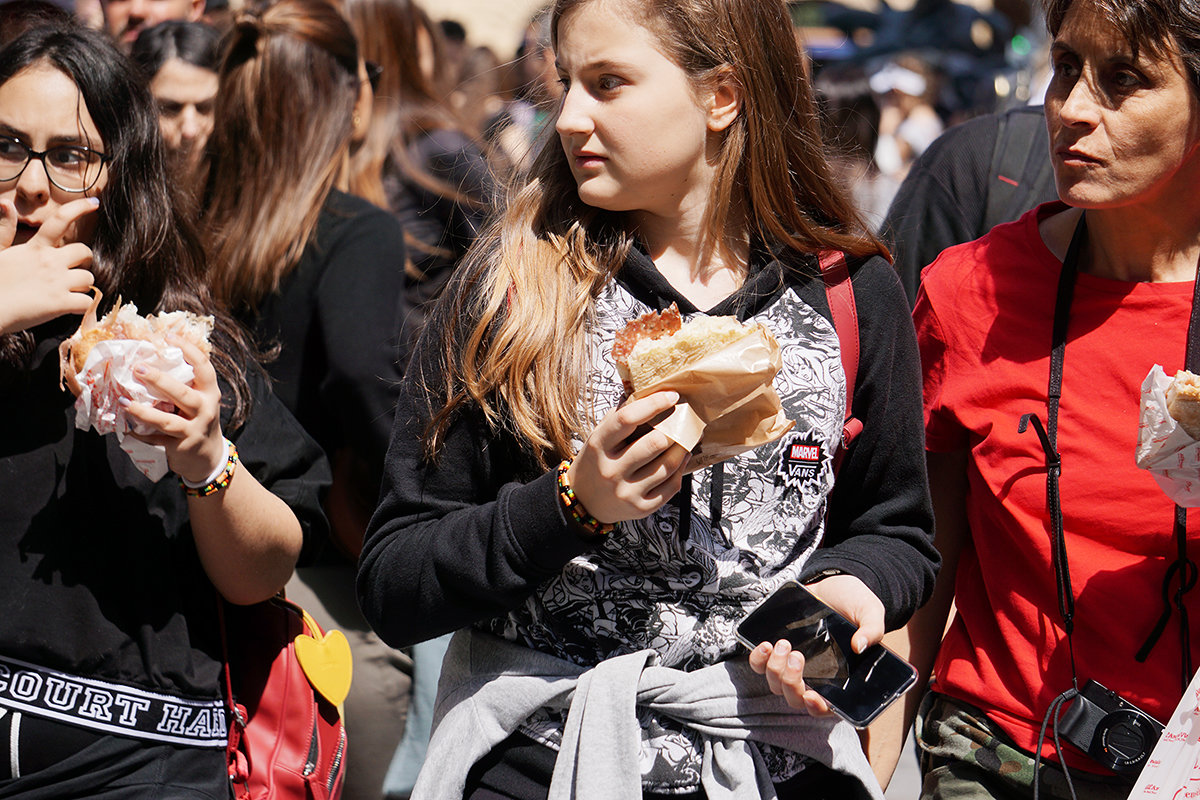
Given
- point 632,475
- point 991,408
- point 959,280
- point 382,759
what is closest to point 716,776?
point 632,475

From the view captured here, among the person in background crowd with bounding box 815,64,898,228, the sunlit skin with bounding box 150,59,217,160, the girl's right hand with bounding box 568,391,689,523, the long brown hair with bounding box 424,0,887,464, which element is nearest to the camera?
the girl's right hand with bounding box 568,391,689,523

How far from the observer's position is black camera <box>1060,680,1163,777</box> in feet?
6.99

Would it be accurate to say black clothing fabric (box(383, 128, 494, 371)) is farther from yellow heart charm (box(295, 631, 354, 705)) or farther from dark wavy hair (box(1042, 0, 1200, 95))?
dark wavy hair (box(1042, 0, 1200, 95))

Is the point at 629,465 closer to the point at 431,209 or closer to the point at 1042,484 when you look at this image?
the point at 1042,484

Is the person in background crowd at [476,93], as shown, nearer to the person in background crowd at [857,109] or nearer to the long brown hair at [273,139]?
the long brown hair at [273,139]

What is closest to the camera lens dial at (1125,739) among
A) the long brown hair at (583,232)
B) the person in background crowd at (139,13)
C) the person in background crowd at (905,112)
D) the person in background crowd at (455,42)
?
the long brown hair at (583,232)

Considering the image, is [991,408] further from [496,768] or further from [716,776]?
[496,768]

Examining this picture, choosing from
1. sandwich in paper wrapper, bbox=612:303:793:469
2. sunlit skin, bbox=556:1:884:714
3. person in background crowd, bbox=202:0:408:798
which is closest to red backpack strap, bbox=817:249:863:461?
sunlit skin, bbox=556:1:884:714

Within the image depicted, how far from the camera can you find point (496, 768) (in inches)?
79.4

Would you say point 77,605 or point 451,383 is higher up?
point 451,383

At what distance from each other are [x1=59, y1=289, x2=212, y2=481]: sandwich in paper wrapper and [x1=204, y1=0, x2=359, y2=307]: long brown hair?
1248 millimetres

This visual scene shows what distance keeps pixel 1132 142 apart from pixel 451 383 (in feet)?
4.07

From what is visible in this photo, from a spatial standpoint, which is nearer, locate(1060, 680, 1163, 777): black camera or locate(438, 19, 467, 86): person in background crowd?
locate(1060, 680, 1163, 777): black camera

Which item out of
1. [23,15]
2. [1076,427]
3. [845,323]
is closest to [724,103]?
[845,323]
